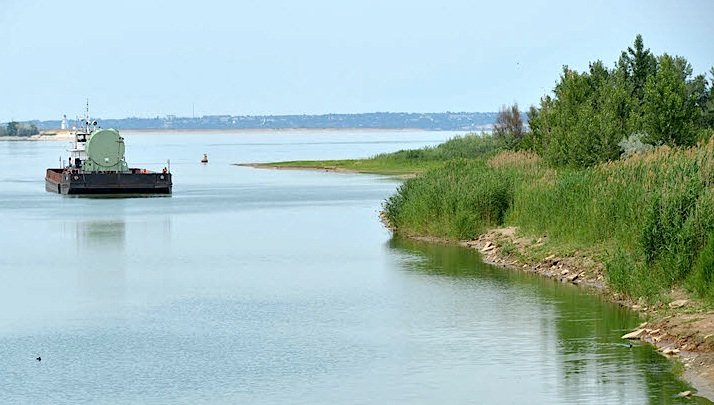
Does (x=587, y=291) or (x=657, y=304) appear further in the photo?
(x=587, y=291)

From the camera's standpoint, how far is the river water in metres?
21.7

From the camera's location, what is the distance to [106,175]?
7650 centimetres

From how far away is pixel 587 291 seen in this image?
31672mm

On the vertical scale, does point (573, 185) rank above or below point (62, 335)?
above

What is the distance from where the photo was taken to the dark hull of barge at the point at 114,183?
250 feet

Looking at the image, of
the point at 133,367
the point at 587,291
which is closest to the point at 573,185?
the point at 587,291

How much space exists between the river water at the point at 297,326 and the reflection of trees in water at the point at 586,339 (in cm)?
5

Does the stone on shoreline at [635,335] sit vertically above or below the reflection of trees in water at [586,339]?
above

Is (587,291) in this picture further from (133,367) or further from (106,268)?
(106,268)

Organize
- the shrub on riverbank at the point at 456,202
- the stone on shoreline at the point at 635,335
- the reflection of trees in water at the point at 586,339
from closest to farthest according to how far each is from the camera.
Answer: the reflection of trees in water at the point at 586,339
the stone on shoreline at the point at 635,335
the shrub on riverbank at the point at 456,202

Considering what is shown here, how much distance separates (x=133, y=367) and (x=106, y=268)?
55.1 ft

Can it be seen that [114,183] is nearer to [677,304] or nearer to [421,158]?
[421,158]

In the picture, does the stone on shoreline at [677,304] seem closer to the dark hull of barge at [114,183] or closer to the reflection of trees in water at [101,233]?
the reflection of trees in water at [101,233]

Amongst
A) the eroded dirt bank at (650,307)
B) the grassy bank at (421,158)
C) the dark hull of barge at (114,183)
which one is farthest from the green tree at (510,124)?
the eroded dirt bank at (650,307)
